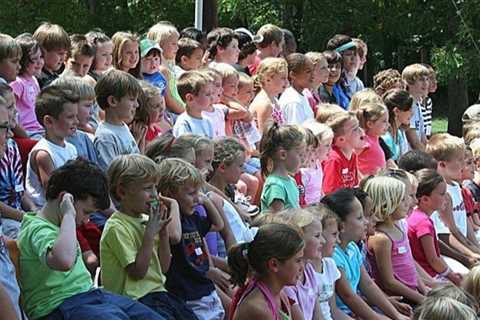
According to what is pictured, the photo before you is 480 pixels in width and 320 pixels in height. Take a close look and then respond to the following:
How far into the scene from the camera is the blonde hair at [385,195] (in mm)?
6484

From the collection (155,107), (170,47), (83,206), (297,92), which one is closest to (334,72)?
(297,92)

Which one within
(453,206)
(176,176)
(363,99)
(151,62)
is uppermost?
(176,176)

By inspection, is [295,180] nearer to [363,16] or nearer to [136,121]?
[136,121]

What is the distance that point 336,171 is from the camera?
7.73 metres

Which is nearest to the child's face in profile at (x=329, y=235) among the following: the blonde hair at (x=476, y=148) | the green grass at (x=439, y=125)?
the blonde hair at (x=476, y=148)

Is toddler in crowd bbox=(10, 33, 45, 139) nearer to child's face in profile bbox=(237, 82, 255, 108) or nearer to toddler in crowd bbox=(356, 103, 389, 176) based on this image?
child's face in profile bbox=(237, 82, 255, 108)

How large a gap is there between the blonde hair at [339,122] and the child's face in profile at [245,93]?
0.87m

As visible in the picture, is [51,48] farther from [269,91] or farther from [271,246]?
[271,246]

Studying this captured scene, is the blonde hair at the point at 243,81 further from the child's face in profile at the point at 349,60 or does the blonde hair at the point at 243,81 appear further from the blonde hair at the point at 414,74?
the blonde hair at the point at 414,74

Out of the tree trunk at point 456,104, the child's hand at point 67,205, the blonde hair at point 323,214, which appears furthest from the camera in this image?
the tree trunk at point 456,104

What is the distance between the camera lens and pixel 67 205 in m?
4.49

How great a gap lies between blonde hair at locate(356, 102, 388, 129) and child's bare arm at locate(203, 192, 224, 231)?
3136 mm

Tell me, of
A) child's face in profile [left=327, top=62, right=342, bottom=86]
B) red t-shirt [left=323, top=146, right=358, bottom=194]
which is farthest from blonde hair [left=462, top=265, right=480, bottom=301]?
child's face in profile [left=327, top=62, right=342, bottom=86]

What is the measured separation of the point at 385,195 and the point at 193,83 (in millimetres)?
1650
